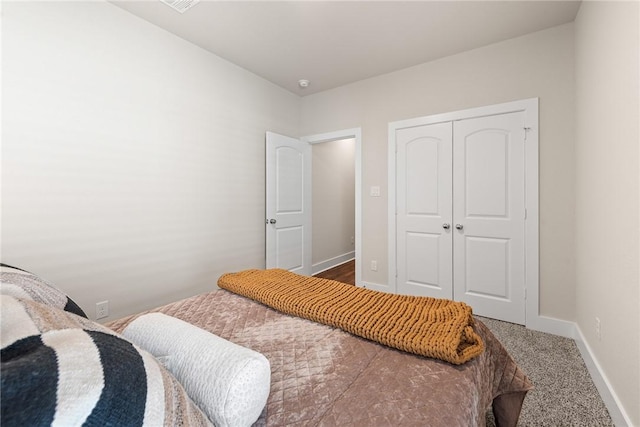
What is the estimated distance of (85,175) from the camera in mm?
2057

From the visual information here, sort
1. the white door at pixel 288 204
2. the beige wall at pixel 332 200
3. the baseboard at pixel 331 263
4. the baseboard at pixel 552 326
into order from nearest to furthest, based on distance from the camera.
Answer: the baseboard at pixel 552 326 < the white door at pixel 288 204 < the baseboard at pixel 331 263 < the beige wall at pixel 332 200

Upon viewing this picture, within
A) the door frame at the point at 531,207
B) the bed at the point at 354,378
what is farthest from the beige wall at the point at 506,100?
the bed at the point at 354,378

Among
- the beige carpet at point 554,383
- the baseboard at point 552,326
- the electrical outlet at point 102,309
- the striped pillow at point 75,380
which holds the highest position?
the striped pillow at point 75,380

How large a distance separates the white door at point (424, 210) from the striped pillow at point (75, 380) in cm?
291

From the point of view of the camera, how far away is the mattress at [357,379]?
2.43 ft

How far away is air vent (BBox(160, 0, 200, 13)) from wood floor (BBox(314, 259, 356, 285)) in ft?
11.4

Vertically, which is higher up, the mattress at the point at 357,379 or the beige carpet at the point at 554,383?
the mattress at the point at 357,379

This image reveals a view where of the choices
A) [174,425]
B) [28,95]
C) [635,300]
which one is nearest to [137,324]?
[174,425]

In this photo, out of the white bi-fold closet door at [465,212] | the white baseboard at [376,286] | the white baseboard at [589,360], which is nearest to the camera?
the white baseboard at [589,360]

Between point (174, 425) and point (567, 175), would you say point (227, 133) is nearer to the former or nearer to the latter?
point (174, 425)

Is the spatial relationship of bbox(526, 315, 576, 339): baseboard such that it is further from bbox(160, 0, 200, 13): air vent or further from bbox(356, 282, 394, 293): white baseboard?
bbox(160, 0, 200, 13): air vent

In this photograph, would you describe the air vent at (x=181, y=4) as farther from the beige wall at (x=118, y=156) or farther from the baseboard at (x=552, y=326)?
the baseboard at (x=552, y=326)

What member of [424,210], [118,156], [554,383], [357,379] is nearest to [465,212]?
[424,210]

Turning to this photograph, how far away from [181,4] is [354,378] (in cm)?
285
